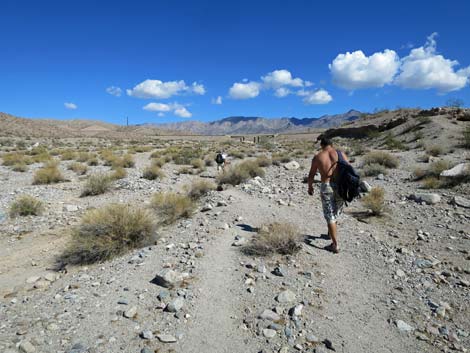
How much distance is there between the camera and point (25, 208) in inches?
372

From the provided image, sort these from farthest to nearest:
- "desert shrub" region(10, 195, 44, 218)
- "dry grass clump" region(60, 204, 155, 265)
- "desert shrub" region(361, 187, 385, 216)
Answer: "desert shrub" region(10, 195, 44, 218), "desert shrub" region(361, 187, 385, 216), "dry grass clump" region(60, 204, 155, 265)

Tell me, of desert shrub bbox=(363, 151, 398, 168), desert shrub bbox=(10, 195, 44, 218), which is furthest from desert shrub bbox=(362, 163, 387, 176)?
desert shrub bbox=(10, 195, 44, 218)

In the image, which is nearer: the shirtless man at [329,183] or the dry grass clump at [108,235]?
the shirtless man at [329,183]

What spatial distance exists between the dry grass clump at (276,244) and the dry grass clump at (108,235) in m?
2.30

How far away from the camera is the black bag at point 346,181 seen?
18.5ft

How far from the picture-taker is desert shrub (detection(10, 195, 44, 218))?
9.40 meters

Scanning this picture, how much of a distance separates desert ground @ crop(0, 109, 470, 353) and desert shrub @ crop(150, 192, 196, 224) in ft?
0.10

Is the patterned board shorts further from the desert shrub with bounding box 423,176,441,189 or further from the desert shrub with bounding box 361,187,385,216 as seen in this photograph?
the desert shrub with bounding box 423,176,441,189

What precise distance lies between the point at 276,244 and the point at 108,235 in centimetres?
342

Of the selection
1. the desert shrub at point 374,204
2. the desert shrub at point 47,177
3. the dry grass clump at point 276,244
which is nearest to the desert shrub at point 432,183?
the desert shrub at point 374,204

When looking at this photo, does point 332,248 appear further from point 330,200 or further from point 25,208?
point 25,208

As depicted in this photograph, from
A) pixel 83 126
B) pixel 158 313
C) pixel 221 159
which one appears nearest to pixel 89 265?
pixel 158 313

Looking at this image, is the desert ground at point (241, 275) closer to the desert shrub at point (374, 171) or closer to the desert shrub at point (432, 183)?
the desert shrub at point (432, 183)

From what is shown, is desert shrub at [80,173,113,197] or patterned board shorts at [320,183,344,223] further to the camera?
desert shrub at [80,173,113,197]
